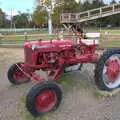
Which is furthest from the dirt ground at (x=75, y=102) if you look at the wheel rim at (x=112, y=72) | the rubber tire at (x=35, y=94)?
the wheel rim at (x=112, y=72)

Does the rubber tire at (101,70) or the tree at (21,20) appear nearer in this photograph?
the rubber tire at (101,70)

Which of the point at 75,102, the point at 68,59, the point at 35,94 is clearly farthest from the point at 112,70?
the point at 35,94

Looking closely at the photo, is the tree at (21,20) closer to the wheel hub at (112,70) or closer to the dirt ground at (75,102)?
the dirt ground at (75,102)

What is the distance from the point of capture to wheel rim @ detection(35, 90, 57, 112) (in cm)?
665

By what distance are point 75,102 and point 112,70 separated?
4.21ft

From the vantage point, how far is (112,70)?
26.5 ft

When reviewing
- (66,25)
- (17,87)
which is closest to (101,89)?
(17,87)

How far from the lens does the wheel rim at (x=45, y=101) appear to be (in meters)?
6.65

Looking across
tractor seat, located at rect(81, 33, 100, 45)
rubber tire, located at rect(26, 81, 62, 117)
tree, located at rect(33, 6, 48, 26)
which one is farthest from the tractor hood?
tree, located at rect(33, 6, 48, 26)

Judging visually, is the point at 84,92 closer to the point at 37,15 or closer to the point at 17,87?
the point at 17,87

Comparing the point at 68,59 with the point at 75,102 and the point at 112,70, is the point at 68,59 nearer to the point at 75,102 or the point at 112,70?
the point at 112,70

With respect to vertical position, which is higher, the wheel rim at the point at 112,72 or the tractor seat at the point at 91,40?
the tractor seat at the point at 91,40

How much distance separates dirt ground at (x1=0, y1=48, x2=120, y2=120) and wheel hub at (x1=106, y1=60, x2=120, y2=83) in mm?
454

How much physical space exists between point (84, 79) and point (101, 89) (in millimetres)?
1223
